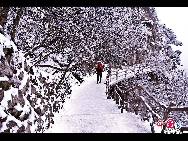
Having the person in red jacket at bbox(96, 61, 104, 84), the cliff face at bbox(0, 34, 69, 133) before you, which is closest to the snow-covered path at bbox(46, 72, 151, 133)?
the cliff face at bbox(0, 34, 69, 133)

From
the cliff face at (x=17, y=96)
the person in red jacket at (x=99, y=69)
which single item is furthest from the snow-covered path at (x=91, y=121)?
the person in red jacket at (x=99, y=69)

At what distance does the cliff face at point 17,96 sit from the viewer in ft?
15.9

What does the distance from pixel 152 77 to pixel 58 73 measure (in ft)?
27.7

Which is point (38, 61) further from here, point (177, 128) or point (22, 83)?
point (177, 128)

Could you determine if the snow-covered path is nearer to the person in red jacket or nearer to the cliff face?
the cliff face

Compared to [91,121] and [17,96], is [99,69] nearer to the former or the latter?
[91,121]

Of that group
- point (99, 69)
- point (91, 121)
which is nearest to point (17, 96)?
point (91, 121)

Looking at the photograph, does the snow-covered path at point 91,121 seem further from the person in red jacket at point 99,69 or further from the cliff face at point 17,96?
the person in red jacket at point 99,69

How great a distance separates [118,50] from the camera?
41.4 feet

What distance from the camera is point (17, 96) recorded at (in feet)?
17.0

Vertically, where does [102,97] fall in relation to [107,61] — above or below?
below
